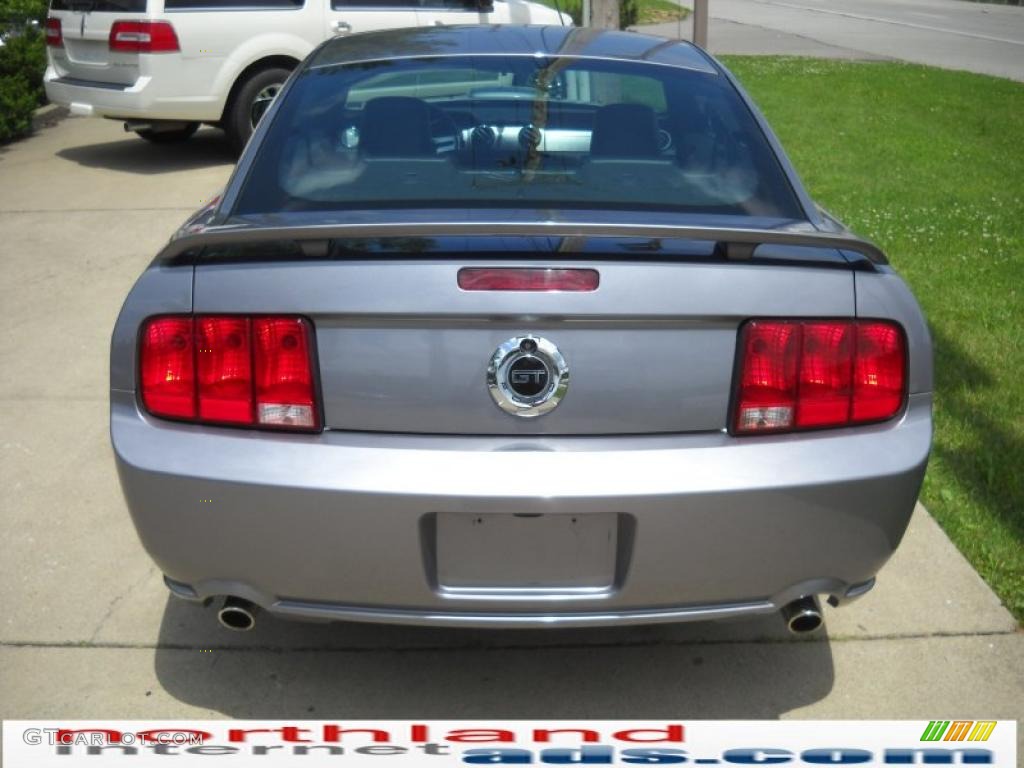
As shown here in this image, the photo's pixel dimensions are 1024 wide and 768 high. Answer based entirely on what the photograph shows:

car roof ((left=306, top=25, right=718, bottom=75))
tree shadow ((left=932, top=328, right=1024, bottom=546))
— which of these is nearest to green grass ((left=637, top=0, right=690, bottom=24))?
tree shadow ((left=932, top=328, right=1024, bottom=546))

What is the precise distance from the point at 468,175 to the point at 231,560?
48.7 inches

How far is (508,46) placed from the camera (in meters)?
4.38

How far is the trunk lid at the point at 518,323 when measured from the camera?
9.17 ft

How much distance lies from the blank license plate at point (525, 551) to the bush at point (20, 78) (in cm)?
990

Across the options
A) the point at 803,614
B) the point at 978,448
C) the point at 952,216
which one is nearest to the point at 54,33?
the point at 952,216

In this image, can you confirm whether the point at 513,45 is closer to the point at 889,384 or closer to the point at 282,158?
the point at 282,158

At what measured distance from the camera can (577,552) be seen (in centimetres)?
289

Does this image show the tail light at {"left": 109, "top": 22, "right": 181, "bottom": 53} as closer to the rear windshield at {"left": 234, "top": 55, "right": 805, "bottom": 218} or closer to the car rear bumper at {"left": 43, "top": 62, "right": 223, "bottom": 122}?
the car rear bumper at {"left": 43, "top": 62, "right": 223, "bottom": 122}

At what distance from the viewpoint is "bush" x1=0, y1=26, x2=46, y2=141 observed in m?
11.5

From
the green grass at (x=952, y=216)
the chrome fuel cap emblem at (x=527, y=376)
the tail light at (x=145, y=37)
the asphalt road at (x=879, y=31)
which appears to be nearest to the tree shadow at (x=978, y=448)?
the green grass at (x=952, y=216)

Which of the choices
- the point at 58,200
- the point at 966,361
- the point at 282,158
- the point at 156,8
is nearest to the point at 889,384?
the point at 282,158

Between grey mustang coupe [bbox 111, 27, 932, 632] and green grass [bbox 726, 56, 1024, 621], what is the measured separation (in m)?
1.34

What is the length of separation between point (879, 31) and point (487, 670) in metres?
26.3
